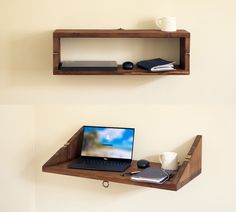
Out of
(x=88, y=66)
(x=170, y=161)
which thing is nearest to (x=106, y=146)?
(x=170, y=161)

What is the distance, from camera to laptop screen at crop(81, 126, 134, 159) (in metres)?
2.41

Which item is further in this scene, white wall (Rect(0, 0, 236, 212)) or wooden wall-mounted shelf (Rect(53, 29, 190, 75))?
white wall (Rect(0, 0, 236, 212))

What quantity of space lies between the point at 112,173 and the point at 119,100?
0.46m

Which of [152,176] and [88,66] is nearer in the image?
[152,176]

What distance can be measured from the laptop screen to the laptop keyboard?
39mm

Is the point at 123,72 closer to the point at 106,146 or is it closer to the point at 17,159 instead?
the point at 106,146

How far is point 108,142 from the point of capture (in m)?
2.43

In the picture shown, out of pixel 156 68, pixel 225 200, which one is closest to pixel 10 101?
pixel 156 68

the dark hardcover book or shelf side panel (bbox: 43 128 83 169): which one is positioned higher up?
the dark hardcover book

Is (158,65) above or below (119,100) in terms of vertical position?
above

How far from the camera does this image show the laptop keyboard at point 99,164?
227 cm

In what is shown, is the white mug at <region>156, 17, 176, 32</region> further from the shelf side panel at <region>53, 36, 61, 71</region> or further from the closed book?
the closed book

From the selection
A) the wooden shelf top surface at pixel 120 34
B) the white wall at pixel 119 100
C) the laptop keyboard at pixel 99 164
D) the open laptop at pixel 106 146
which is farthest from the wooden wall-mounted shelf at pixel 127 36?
A: the laptop keyboard at pixel 99 164

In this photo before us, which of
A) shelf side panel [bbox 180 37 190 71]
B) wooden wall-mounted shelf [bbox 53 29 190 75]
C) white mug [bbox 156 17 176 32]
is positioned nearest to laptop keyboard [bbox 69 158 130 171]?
wooden wall-mounted shelf [bbox 53 29 190 75]
